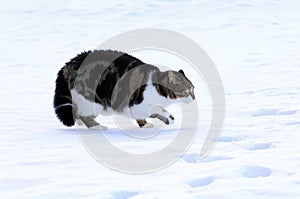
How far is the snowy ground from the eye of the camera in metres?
4.48

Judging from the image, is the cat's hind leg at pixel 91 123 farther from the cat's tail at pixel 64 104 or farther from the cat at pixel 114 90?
the cat's tail at pixel 64 104

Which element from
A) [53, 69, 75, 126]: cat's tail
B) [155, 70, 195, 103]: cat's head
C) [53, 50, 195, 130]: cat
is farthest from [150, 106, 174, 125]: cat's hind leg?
[53, 69, 75, 126]: cat's tail

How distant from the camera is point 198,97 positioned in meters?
8.89

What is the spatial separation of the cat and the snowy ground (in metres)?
0.31

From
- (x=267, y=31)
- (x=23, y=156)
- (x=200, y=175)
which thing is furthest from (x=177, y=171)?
(x=267, y=31)

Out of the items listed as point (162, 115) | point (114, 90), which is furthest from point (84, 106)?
point (162, 115)

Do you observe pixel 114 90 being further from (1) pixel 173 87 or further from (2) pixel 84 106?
(1) pixel 173 87

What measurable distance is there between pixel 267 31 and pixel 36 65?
6357mm

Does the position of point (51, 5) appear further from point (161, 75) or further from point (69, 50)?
point (161, 75)

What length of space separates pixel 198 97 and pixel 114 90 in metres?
2.59

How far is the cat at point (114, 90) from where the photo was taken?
21.2ft

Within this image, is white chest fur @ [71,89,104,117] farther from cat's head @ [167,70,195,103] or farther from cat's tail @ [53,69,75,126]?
cat's head @ [167,70,195,103]

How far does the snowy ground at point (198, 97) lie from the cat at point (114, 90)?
1.02ft

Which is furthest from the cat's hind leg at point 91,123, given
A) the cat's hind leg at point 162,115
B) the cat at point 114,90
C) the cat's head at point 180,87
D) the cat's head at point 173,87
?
the cat's head at point 180,87
